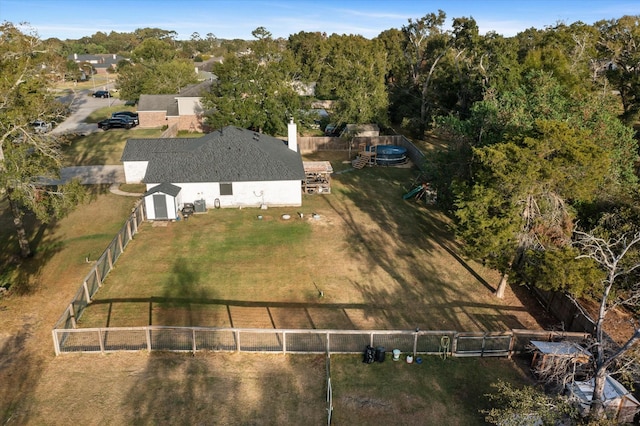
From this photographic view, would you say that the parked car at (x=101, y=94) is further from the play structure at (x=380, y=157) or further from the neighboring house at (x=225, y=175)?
the play structure at (x=380, y=157)

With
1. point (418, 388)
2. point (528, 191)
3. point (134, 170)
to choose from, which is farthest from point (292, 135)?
point (418, 388)

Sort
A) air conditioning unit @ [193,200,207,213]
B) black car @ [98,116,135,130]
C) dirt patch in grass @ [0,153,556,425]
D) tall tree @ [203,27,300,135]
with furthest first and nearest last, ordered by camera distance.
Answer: black car @ [98,116,135,130]
tall tree @ [203,27,300,135]
air conditioning unit @ [193,200,207,213]
dirt patch in grass @ [0,153,556,425]

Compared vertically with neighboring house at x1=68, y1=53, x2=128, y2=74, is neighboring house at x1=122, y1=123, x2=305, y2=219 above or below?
below

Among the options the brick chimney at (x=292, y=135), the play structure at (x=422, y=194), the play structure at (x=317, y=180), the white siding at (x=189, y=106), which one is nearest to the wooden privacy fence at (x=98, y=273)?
the play structure at (x=317, y=180)

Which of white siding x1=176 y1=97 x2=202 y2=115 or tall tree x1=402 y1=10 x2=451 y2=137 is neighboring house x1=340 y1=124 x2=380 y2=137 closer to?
tall tree x1=402 y1=10 x2=451 y2=137

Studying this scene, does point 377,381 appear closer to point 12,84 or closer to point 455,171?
point 455,171

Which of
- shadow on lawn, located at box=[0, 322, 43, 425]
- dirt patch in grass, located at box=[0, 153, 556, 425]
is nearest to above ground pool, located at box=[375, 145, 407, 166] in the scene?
dirt patch in grass, located at box=[0, 153, 556, 425]
